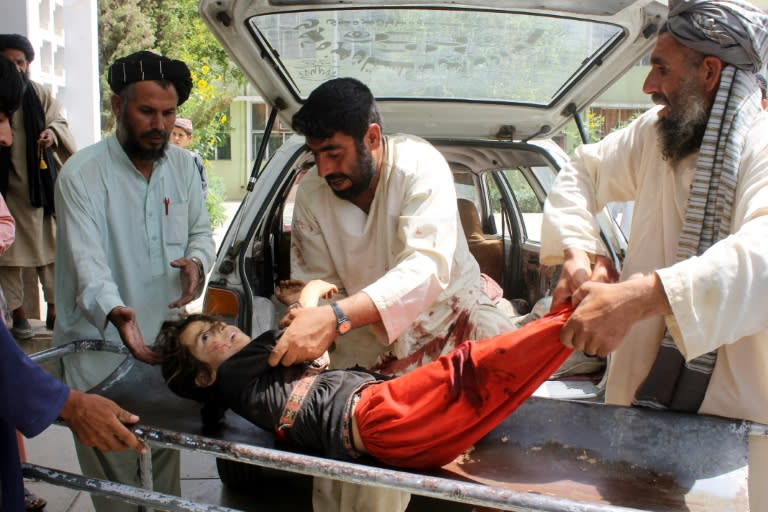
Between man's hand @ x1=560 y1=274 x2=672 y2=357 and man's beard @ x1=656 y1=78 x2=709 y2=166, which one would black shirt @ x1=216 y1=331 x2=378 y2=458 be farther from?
man's beard @ x1=656 y1=78 x2=709 y2=166

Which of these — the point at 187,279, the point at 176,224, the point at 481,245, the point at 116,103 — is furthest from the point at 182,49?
the point at 187,279

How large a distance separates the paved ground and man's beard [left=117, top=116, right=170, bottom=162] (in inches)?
39.5

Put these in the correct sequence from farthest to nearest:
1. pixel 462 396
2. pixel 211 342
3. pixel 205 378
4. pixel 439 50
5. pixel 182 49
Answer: pixel 182 49, pixel 439 50, pixel 211 342, pixel 205 378, pixel 462 396

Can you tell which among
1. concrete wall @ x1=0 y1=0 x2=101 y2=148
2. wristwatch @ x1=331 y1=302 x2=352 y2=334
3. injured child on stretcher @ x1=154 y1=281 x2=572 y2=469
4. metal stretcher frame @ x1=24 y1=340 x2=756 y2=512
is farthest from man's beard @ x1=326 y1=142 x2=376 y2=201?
concrete wall @ x1=0 y1=0 x2=101 y2=148

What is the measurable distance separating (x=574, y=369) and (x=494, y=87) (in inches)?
57.5

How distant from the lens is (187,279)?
116 inches

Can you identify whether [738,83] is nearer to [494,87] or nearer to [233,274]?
[494,87]

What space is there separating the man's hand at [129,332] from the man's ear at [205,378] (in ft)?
0.57

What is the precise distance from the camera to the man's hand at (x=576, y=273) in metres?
2.28

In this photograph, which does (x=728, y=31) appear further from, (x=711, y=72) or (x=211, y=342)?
(x=211, y=342)

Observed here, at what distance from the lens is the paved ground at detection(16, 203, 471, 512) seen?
360 cm

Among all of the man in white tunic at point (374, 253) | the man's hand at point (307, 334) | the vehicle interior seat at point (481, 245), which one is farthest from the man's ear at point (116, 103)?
the vehicle interior seat at point (481, 245)

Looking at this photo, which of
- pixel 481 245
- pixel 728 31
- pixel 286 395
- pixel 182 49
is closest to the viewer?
pixel 728 31

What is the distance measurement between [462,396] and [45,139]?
4471mm
